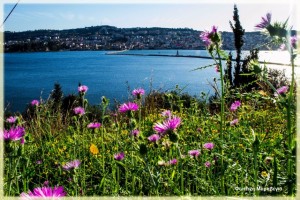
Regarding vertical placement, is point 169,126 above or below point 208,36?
below

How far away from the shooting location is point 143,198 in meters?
1.55

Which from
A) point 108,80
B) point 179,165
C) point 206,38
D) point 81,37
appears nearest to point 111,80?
point 108,80

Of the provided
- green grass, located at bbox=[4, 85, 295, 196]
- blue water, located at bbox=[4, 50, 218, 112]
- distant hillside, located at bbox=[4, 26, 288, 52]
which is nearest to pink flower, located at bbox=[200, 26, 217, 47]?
blue water, located at bbox=[4, 50, 218, 112]

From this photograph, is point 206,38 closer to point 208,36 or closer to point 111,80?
point 208,36

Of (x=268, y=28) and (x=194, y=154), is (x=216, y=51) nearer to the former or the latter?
(x=268, y=28)

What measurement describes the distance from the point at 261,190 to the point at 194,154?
2.06ft

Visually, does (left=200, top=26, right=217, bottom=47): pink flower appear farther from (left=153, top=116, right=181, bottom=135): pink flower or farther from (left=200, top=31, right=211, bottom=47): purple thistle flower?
(left=153, top=116, right=181, bottom=135): pink flower

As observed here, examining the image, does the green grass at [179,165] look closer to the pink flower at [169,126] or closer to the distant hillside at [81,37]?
the pink flower at [169,126]

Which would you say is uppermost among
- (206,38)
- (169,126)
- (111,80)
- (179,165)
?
(206,38)

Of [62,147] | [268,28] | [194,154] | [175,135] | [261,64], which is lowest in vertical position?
[62,147]

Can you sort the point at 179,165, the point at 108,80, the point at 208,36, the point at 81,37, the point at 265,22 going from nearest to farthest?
the point at 265,22
the point at 208,36
the point at 179,165
the point at 108,80
the point at 81,37

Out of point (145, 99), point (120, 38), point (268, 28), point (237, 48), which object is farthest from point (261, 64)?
point (120, 38)

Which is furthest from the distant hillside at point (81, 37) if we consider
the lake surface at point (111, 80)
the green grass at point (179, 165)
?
the green grass at point (179, 165)

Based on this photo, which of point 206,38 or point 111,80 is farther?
point 111,80
